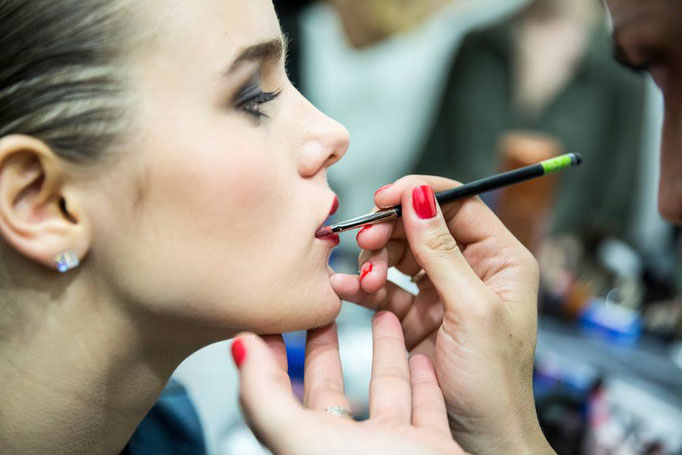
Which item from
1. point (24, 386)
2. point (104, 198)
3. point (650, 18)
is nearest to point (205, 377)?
point (24, 386)

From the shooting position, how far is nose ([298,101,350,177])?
69 centimetres

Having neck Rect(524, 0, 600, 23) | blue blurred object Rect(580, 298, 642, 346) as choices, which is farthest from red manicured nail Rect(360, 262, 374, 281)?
neck Rect(524, 0, 600, 23)

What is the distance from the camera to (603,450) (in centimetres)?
100

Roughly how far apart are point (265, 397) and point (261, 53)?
1.12 feet

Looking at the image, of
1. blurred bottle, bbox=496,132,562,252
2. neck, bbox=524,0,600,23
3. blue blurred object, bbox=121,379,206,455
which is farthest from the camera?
neck, bbox=524,0,600,23

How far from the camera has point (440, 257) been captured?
70 centimetres

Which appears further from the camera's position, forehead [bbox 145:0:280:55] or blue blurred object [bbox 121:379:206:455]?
blue blurred object [bbox 121:379:206:455]

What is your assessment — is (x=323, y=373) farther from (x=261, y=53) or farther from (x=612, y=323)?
(x=612, y=323)

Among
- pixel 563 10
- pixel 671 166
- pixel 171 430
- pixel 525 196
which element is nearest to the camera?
pixel 671 166

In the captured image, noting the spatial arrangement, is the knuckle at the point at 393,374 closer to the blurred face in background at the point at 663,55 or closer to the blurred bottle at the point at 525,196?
the blurred face in background at the point at 663,55

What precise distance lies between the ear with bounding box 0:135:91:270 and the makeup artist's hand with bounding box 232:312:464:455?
190 mm

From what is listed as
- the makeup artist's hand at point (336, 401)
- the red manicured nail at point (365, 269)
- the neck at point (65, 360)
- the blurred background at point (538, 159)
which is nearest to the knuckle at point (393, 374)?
the makeup artist's hand at point (336, 401)

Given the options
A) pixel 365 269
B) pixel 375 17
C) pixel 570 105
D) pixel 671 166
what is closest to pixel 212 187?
pixel 365 269

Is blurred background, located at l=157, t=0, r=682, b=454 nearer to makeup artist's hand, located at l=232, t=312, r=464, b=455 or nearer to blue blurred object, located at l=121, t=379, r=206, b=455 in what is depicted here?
blue blurred object, located at l=121, t=379, r=206, b=455
